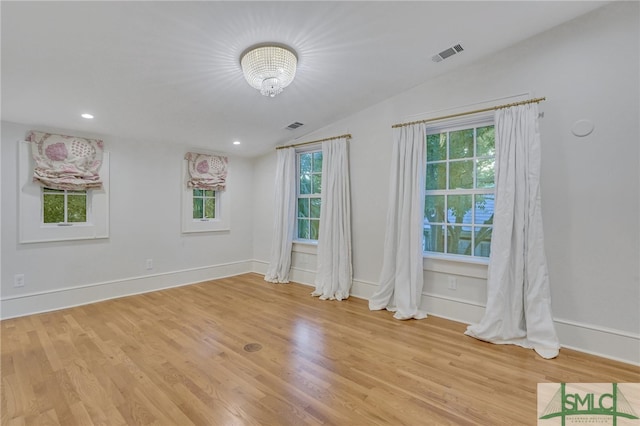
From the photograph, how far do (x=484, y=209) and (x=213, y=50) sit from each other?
9.93ft

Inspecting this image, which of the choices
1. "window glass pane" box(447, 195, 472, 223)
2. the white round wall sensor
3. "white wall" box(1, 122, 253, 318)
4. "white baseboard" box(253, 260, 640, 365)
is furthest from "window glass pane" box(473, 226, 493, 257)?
"white wall" box(1, 122, 253, 318)

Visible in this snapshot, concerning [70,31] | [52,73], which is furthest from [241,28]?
[52,73]

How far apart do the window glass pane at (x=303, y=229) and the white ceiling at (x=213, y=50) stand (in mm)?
1951

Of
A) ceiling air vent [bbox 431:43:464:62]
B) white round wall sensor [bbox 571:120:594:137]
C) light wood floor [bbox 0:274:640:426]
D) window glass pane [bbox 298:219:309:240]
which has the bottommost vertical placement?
light wood floor [bbox 0:274:640:426]

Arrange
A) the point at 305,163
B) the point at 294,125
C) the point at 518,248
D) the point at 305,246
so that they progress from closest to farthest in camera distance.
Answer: the point at 518,248, the point at 294,125, the point at 305,246, the point at 305,163

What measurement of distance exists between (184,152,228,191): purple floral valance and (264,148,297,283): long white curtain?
98 cm

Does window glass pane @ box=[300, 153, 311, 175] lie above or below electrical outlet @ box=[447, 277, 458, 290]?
above

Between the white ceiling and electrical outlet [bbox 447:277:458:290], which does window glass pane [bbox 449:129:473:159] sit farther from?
electrical outlet [bbox 447:277:458:290]

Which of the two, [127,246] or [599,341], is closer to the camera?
[599,341]

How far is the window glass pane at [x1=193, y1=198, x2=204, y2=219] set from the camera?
481cm

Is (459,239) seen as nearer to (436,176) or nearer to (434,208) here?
(434,208)

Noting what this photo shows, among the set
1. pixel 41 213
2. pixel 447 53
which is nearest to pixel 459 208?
pixel 447 53

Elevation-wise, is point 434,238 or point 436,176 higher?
point 436,176

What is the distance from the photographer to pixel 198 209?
16.0ft
